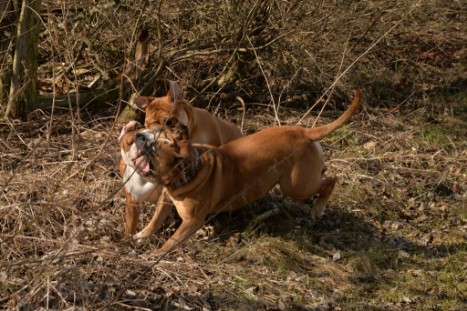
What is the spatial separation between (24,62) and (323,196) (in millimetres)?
3611

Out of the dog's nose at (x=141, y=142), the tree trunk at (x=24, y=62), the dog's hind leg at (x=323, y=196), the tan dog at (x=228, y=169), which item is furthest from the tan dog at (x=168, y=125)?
the tree trunk at (x=24, y=62)

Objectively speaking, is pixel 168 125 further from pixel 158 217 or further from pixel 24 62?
pixel 24 62

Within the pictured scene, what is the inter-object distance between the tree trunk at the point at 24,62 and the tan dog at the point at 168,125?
1.60 metres

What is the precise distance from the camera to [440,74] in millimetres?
11758

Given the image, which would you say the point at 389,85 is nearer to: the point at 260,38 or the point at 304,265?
the point at 260,38

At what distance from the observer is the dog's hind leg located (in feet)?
24.5

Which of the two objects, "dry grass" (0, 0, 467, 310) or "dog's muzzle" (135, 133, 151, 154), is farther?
"dog's muzzle" (135, 133, 151, 154)

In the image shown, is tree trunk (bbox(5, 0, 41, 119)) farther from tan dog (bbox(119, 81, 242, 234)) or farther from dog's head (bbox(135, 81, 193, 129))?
tan dog (bbox(119, 81, 242, 234))

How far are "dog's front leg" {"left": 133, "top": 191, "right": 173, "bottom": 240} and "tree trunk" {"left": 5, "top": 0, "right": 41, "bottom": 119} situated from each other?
2623 mm

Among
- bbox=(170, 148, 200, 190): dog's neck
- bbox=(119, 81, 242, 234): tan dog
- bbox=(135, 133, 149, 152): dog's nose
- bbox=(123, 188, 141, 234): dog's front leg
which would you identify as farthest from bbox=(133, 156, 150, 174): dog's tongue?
bbox=(123, 188, 141, 234): dog's front leg

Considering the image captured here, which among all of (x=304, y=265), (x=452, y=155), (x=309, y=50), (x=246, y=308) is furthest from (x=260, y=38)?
(x=246, y=308)

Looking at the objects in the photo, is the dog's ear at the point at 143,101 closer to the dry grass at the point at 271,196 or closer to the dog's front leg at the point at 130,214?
the dry grass at the point at 271,196

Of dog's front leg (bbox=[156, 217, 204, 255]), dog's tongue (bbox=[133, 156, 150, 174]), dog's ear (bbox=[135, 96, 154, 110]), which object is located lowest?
dog's front leg (bbox=[156, 217, 204, 255])

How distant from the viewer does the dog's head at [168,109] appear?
A: 748 centimetres
